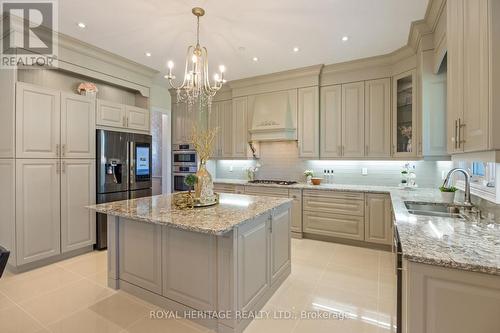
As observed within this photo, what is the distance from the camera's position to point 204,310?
6.21 feet

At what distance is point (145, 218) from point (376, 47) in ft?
11.6

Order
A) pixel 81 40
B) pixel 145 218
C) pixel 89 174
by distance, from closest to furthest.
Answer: pixel 145 218 < pixel 81 40 < pixel 89 174

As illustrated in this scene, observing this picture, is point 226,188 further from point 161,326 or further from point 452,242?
point 452,242

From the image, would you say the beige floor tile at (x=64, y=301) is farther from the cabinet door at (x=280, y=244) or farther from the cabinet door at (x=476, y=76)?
the cabinet door at (x=476, y=76)

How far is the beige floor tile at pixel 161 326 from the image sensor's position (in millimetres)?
1857

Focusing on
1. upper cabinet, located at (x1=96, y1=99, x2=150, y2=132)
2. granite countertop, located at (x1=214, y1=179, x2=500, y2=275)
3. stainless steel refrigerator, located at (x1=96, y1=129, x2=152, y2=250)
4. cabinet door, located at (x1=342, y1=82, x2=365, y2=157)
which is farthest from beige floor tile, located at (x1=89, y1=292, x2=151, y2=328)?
cabinet door, located at (x1=342, y1=82, x2=365, y2=157)

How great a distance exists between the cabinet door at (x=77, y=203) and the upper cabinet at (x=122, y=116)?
0.66 metres

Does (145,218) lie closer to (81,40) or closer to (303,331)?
(303,331)

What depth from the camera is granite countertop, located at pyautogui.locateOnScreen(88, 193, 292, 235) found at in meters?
1.64

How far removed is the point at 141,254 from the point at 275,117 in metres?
3.03

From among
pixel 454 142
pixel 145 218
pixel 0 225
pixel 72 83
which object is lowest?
pixel 0 225

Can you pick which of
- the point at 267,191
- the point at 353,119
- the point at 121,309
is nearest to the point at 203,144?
the point at 121,309

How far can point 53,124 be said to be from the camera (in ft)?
9.81

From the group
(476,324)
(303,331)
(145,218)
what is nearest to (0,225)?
(145,218)
